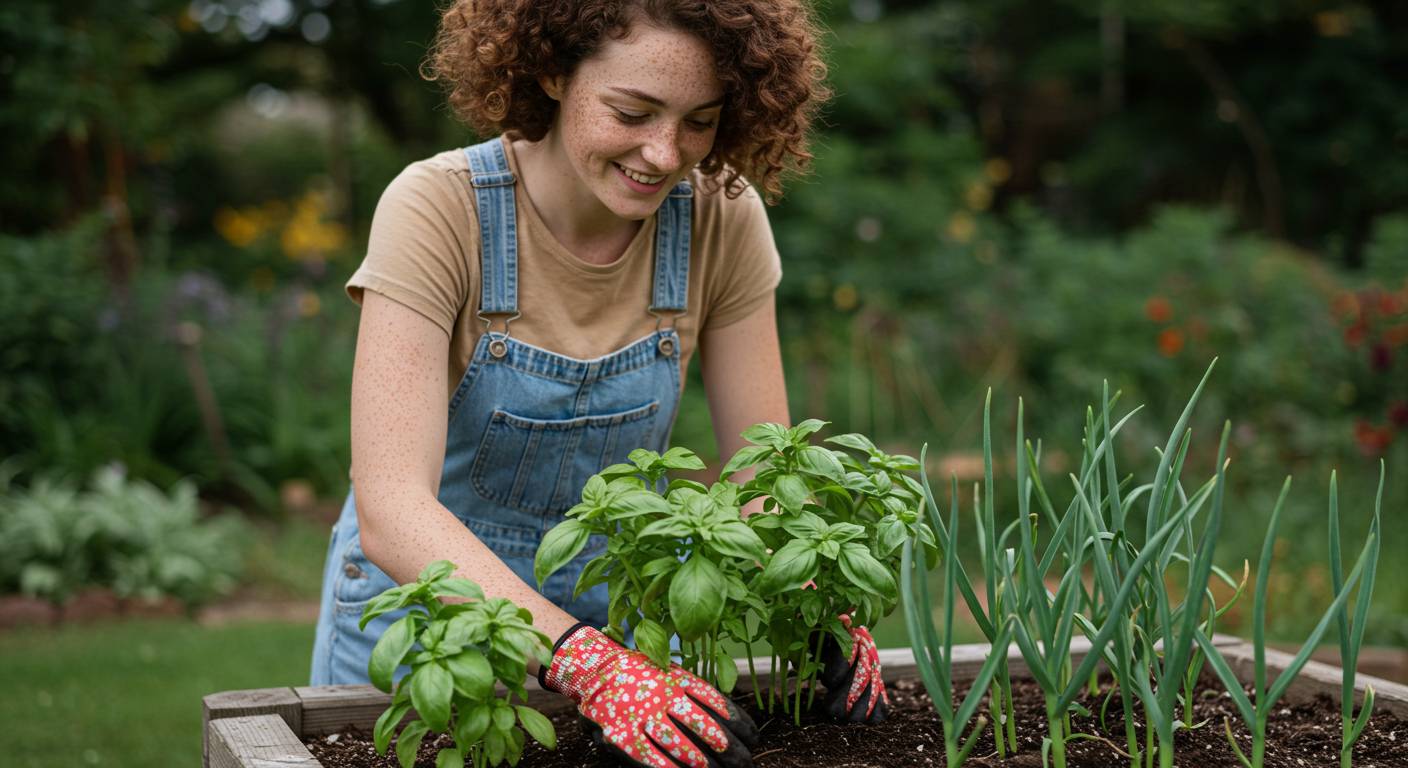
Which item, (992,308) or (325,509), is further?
(992,308)

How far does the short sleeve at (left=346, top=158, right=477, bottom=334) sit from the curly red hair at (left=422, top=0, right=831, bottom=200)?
161 mm

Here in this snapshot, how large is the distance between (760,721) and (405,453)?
1.88 feet

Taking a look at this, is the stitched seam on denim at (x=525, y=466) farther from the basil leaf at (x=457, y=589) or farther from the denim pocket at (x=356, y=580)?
the basil leaf at (x=457, y=589)

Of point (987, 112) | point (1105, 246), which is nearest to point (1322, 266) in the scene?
point (1105, 246)

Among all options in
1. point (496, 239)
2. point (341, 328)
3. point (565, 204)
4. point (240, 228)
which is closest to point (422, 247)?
point (496, 239)

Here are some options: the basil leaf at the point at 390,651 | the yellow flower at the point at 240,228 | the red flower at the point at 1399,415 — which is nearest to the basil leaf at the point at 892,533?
the basil leaf at the point at 390,651

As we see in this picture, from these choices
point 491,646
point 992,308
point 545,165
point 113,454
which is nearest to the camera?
point 491,646

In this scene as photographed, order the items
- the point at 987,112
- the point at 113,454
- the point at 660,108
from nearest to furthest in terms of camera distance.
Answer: the point at 660,108
the point at 113,454
the point at 987,112

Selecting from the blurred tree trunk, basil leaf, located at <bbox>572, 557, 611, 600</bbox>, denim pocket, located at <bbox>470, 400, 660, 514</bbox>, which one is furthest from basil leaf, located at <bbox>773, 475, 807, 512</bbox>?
the blurred tree trunk

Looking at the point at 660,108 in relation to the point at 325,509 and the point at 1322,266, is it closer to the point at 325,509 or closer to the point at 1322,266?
the point at 325,509

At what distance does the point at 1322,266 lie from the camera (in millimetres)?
6809

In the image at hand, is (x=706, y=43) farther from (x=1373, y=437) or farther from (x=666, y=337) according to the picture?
(x=1373, y=437)

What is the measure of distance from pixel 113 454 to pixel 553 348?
144 inches

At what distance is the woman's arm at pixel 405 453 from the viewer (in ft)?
5.26
